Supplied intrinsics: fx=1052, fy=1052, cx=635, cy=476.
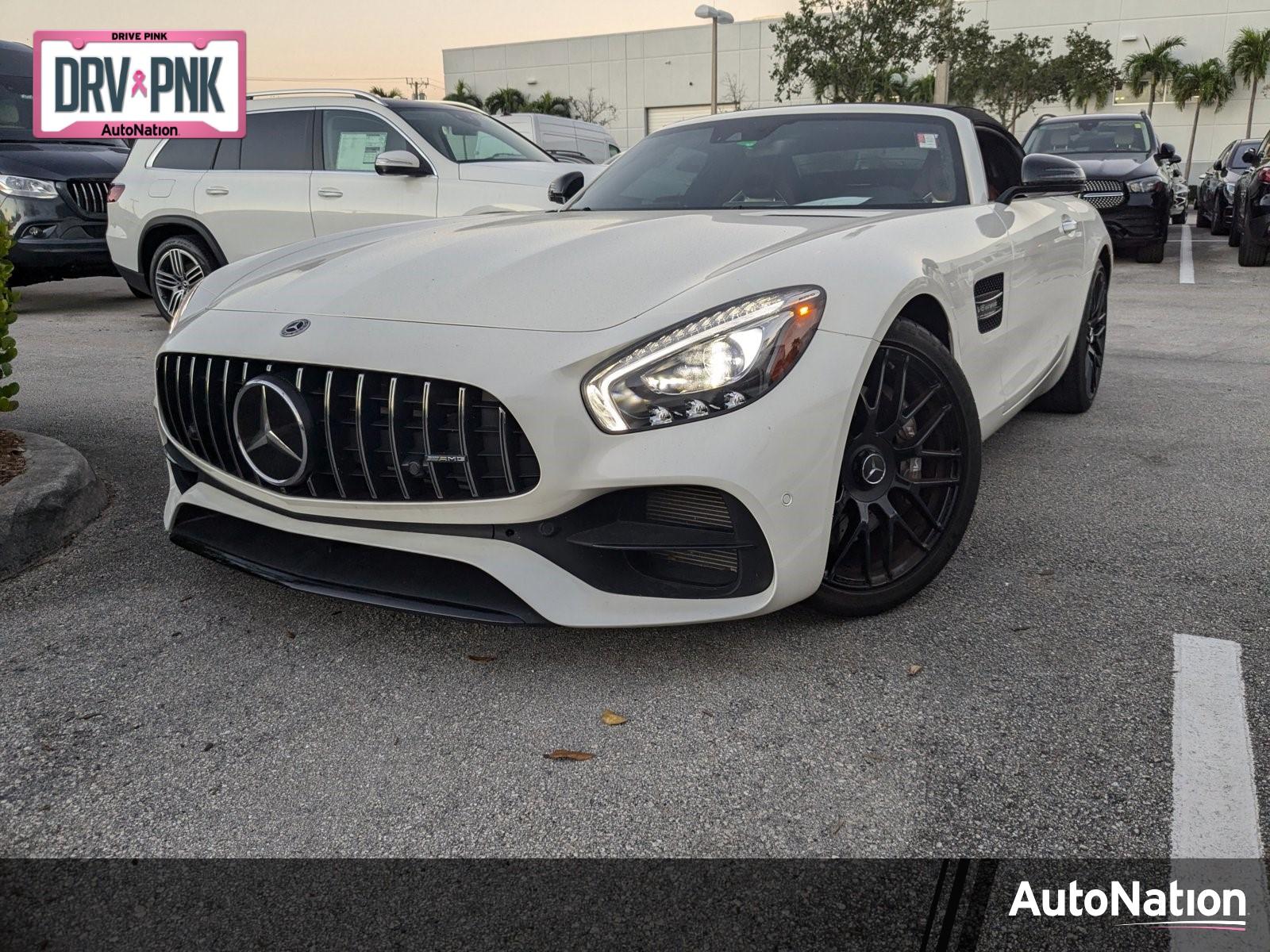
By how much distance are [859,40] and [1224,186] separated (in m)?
13.6

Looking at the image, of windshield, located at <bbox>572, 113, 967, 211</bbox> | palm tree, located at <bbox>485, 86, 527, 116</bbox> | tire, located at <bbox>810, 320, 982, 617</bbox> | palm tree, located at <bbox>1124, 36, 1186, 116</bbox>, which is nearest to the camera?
tire, located at <bbox>810, 320, 982, 617</bbox>

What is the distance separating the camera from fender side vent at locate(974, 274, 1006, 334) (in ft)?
10.4

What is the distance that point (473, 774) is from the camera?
6.88ft

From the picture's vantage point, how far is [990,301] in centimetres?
329

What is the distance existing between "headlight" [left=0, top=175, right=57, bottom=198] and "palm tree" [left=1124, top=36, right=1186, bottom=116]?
41516 millimetres

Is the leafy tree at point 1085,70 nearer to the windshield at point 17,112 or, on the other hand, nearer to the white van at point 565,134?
the white van at point 565,134

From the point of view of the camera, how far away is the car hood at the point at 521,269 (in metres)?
2.39

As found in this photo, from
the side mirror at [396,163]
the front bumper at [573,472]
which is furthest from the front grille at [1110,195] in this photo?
the front bumper at [573,472]

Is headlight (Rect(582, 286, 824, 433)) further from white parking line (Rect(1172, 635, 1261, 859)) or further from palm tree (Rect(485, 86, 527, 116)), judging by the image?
palm tree (Rect(485, 86, 527, 116))

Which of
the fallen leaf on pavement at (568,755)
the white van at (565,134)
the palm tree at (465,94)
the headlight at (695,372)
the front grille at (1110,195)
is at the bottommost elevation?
the fallen leaf on pavement at (568,755)

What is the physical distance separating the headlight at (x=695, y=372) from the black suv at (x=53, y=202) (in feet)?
24.8

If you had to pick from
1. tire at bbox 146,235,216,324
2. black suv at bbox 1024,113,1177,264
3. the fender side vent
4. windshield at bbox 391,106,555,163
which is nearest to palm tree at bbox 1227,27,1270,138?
black suv at bbox 1024,113,1177,264

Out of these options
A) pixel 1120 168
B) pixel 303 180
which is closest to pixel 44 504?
pixel 303 180

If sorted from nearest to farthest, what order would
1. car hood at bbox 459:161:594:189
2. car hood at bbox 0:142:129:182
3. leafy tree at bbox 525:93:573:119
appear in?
car hood at bbox 459:161:594:189
car hood at bbox 0:142:129:182
leafy tree at bbox 525:93:573:119
